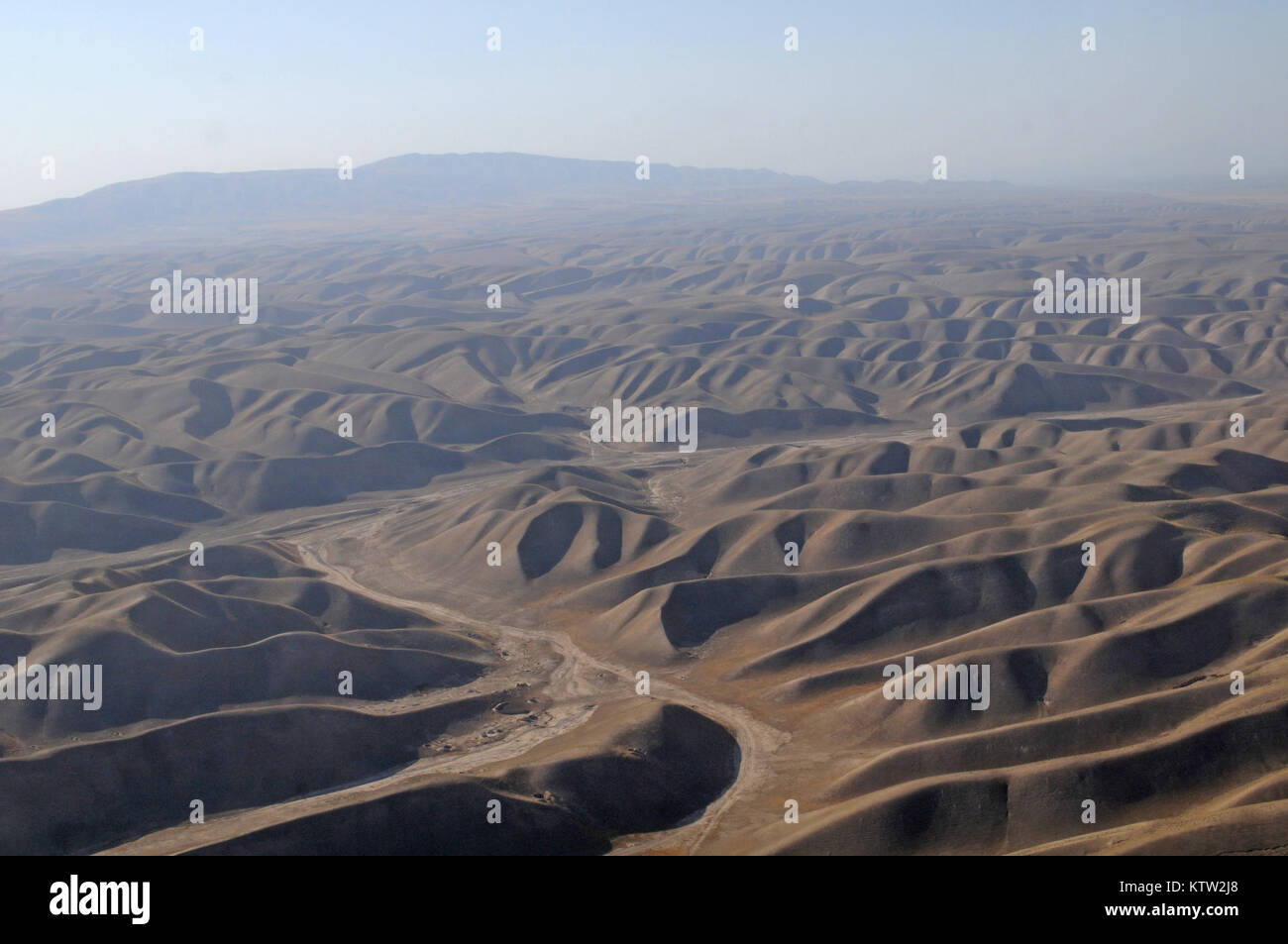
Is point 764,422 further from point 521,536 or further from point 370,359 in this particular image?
point 370,359

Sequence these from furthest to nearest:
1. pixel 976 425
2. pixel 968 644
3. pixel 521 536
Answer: pixel 976 425 < pixel 521 536 < pixel 968 644

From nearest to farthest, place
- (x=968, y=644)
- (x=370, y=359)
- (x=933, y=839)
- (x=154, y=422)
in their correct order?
(x=933, y=839) < (x=968, y=644) < (x=154, y=422) < (x=370, y=359)

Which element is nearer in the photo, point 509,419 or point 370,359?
point 509,419

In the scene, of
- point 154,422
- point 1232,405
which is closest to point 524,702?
point 154,422

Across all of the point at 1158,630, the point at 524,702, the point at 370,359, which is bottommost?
the point at 524,702

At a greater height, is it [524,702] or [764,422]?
[764,422]

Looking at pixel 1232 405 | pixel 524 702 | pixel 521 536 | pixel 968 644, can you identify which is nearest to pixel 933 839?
pixel 968 644

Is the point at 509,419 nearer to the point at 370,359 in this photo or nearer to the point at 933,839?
the point at 370,359

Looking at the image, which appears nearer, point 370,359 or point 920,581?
point 920,581

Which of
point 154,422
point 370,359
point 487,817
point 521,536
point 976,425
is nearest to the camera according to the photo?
point 487,817
